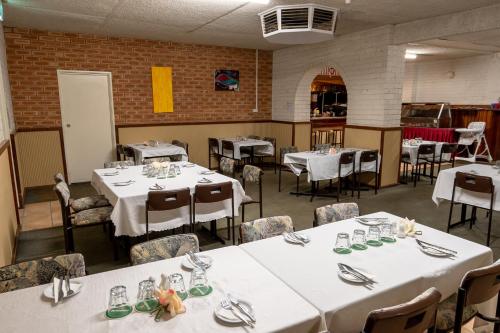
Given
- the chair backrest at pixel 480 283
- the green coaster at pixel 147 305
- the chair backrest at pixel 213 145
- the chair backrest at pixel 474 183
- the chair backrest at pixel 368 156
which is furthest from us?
the chair backrest at pixel 213 145

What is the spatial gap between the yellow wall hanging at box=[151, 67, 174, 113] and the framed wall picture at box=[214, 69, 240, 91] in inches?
43.2

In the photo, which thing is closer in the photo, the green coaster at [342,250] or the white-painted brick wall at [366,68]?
the green coaster at [342,250]

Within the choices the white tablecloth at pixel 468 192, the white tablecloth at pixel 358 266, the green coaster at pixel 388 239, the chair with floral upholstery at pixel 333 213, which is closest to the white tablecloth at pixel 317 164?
the white tablecloth at pixel 468 192

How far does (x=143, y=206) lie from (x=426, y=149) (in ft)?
17.9

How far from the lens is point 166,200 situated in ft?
10.5

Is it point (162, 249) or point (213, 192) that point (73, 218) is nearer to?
point (213, 192)

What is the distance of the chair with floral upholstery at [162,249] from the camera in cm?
205

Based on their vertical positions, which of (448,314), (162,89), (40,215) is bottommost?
(40,215)

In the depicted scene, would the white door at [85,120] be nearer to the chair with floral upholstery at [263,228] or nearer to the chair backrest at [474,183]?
the chair with floral upholstery at [263,228]

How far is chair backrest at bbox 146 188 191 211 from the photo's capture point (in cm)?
316

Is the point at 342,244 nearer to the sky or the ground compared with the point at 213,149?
nearer to the sky

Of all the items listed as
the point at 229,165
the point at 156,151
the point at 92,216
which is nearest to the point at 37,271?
the point at 92,216

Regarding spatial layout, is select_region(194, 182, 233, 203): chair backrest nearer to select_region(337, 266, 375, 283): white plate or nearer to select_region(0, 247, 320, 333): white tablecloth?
select_region(0, 247, 320, 333): white tablecloth

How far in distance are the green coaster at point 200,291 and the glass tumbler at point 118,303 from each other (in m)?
0.27
